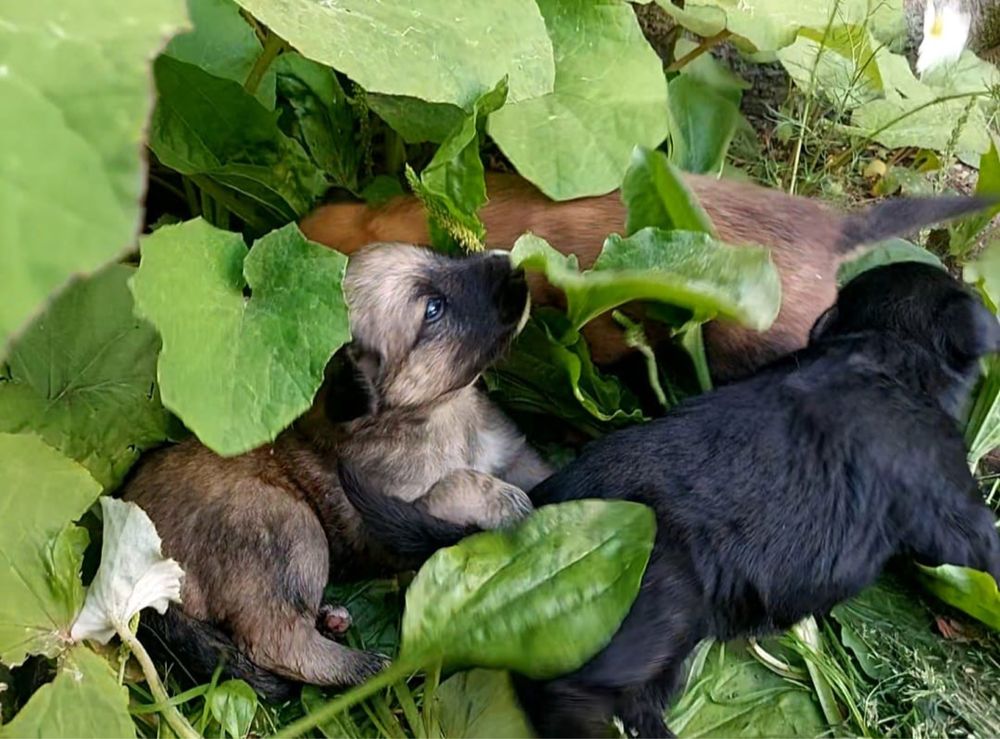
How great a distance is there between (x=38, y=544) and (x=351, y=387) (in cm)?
49

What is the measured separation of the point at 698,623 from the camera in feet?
5.27

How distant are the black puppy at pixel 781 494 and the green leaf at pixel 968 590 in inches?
1.1

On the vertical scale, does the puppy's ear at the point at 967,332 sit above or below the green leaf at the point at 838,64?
below

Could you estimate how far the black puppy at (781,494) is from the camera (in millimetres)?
1565

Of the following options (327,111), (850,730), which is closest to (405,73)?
(327,111)

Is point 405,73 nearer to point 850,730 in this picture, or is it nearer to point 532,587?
point 532,587

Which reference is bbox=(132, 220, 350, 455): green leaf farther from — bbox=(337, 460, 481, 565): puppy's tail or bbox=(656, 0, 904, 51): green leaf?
bbox=(656, 0, 904, 51): green leaf

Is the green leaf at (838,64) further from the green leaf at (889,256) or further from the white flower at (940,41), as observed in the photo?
the green leaf at (889,256)

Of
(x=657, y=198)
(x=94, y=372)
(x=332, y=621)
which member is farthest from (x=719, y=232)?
(x=94, y=372)

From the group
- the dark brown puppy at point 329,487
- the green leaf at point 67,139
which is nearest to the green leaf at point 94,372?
the dark brown puppy at point 329,487

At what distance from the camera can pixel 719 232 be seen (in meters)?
1.86

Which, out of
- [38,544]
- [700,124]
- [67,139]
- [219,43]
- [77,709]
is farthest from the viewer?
[700,124]

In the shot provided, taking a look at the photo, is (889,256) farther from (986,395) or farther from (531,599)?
(531,599)

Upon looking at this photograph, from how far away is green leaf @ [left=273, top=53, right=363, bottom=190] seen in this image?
213cm
